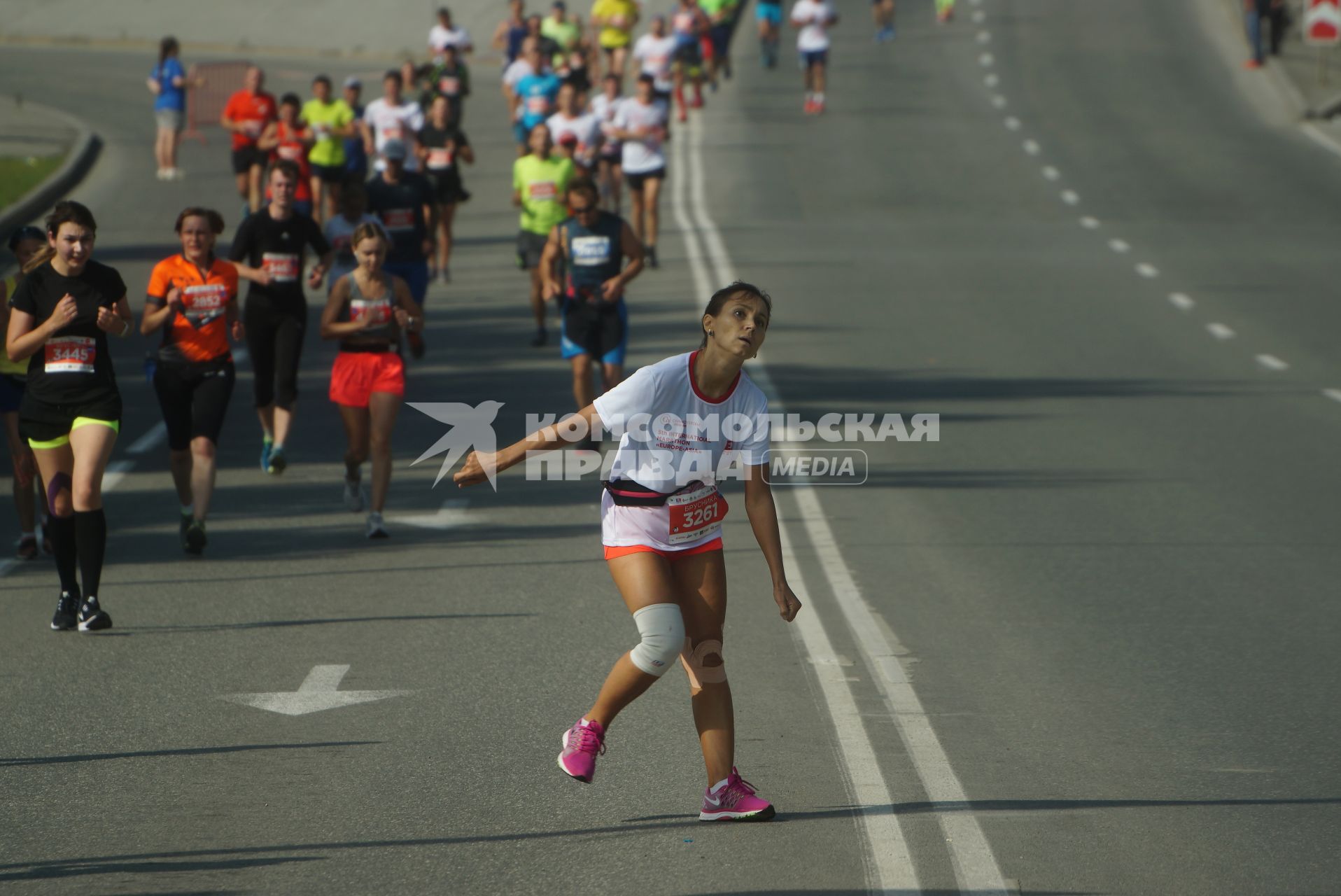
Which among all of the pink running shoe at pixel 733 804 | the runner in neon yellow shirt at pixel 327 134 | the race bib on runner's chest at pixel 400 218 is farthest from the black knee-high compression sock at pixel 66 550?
the runner in neon yellow shirt at pixel 327 134

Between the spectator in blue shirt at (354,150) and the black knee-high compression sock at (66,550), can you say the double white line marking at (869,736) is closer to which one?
the black knee-high compression sock at (66,550)

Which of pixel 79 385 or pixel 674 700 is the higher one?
pixel 79 385

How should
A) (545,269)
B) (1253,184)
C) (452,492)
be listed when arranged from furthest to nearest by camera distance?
(1253,184), (545,269), (452,492)

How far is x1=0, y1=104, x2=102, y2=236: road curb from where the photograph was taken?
2441 centimetres

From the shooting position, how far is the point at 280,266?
42.7 feet

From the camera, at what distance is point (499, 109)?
3975 cm

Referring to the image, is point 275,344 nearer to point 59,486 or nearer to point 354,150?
point 59,486

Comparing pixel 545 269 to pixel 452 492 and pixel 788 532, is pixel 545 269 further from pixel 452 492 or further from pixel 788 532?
pixel 788 532

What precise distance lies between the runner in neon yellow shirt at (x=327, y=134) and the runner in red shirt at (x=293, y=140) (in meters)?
0.10

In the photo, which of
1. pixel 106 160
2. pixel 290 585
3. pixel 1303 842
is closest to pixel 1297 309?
pixel 290 585

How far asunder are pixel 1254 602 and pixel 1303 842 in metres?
3.60

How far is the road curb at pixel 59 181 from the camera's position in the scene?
24.4 m

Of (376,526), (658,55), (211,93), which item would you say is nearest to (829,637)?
(376,526)

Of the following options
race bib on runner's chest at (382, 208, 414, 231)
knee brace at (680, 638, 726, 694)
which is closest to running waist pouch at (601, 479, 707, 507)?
knee brace at (680, 638, 726, 694)
